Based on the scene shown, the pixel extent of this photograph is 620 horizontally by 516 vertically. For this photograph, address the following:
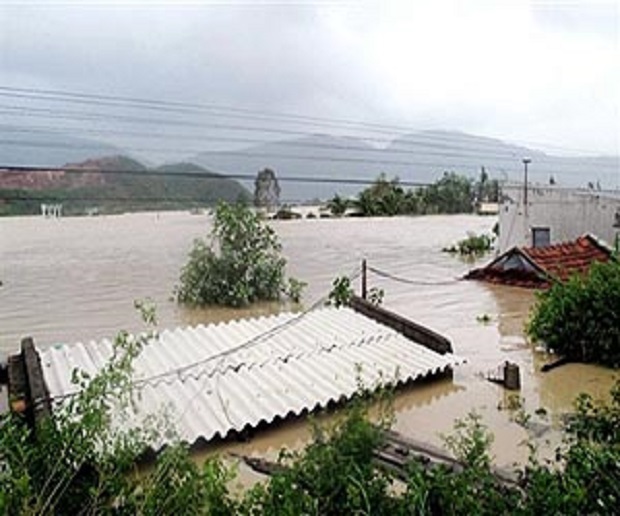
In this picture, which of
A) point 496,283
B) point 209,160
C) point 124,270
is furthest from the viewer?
point 209,160

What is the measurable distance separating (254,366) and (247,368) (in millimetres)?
111

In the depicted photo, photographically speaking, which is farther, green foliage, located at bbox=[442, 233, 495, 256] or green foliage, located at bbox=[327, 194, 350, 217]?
green foliage, located at bbox=[327, 194, 350, 217]

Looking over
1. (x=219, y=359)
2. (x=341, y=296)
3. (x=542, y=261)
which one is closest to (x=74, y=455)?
(x=219, y=359)

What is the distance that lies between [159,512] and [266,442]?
3.49m

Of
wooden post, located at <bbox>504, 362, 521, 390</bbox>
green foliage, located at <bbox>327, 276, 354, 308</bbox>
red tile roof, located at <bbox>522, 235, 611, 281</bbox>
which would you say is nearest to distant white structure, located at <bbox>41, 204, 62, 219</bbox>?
green foliage, located at <bbox>327, 276, 354, 308</bbox>

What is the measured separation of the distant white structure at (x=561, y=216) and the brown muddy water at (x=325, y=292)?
236cm

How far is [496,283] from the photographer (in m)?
17.5

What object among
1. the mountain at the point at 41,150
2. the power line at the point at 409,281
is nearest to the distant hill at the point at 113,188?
the mountain at the point at 41,150

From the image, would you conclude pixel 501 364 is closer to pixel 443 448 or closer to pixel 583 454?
pixel 443 448

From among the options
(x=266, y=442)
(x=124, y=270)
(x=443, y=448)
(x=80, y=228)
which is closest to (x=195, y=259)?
(x=124, y=270)

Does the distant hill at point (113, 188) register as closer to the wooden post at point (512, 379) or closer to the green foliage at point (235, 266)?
the green foliage at point (235, 266)

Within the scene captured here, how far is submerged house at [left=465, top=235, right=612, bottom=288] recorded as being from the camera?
16203mm

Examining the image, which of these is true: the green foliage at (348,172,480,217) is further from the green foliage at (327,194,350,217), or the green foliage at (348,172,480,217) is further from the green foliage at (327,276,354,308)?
the green foliage at (327,276,354,308)

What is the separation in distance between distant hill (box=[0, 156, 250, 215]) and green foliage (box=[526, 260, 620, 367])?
559cm
